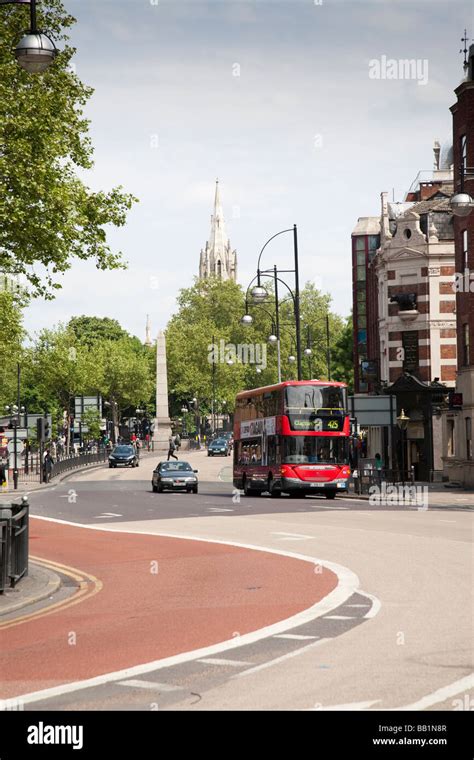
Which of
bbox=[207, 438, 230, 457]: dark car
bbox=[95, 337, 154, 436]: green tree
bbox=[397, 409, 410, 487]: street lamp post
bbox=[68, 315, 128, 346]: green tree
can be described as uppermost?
bbox=[68, 315, 128, 346]: green tree

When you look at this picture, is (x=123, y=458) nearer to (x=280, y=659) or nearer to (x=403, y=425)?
(x=403, y=425)

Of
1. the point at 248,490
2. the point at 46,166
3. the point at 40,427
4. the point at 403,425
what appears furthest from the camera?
the point at 403,425

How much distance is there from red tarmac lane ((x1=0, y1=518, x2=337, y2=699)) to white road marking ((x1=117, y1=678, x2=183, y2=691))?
495mm

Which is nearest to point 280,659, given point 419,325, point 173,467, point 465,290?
point 173,467

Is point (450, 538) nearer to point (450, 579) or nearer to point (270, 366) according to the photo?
point (450, 579)

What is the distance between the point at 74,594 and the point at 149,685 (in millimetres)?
6948

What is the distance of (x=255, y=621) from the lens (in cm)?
1231

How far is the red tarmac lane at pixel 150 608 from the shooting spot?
402 inches

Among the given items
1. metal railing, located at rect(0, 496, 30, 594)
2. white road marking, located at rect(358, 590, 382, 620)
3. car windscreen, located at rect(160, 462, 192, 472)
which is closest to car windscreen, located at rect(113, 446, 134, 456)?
car windscreen, located at rect(160, 462, 192, 472)

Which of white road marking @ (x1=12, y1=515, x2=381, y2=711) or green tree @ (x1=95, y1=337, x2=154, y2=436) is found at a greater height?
green tree @ (x1=95, y1=337, x2=154, y2=436)

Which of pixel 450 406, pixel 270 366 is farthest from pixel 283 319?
pixel 450 406

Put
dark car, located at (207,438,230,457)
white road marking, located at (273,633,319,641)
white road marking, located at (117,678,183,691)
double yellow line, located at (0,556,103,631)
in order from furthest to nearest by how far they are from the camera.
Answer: dark car, located at (207,438,230,457) < double yellow line, located at (0,556,103,631) < white road marking, located at (273,633,319,641) < white road marking, located at (117,678,183,691)

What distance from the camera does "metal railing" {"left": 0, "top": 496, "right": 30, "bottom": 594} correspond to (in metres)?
15.1

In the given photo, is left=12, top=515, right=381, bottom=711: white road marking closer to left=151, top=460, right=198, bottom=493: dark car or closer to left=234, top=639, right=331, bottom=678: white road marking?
left=234, top=639, right=331, bottom=678: white road marking
